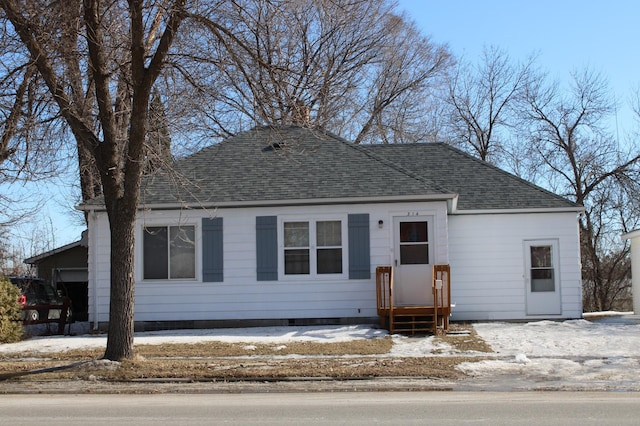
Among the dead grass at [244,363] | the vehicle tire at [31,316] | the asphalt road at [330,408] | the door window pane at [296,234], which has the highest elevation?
the door window pane at [296,234]

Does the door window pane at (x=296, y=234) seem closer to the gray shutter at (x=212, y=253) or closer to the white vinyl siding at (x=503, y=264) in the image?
the gray shutter at (x=212, y=253)

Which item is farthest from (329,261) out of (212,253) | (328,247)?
(212,253)

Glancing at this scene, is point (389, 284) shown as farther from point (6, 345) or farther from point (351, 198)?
point (6, 345)

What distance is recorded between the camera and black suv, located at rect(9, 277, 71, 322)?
18.8 meters

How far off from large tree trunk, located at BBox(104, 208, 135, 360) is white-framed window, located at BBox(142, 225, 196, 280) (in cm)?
623

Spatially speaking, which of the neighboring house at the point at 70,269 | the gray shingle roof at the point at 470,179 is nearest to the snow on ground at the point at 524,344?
the gray shingle roof at the point at 470,179

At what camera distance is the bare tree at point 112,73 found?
12406mm

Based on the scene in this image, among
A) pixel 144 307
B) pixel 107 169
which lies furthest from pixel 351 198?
pixel 107 169

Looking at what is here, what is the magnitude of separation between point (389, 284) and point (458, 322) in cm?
328

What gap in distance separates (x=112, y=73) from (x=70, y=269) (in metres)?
14.8

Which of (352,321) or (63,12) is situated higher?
(63,12)

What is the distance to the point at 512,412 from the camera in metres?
8.94

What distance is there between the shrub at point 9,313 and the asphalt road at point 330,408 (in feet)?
20.4

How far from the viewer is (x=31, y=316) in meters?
18.9
